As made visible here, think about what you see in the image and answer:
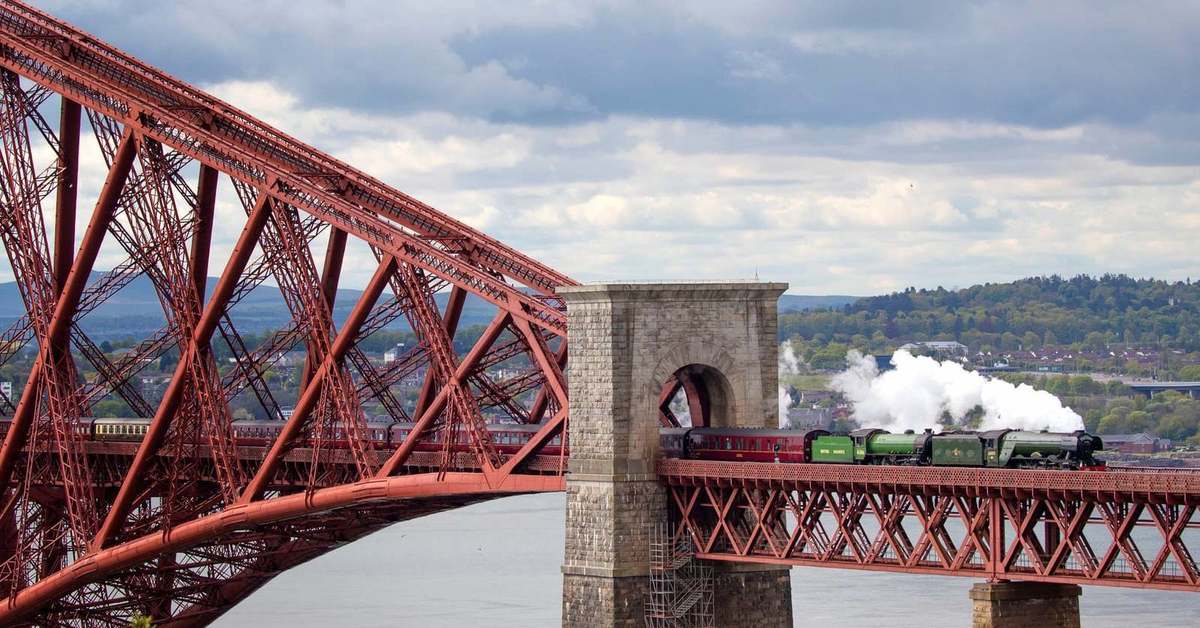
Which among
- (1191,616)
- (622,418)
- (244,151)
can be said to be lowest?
(1191,616)

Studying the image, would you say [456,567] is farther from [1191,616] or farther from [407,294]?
[407,294]

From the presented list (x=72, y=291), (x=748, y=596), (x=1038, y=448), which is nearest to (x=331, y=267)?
(x=72, y=291)

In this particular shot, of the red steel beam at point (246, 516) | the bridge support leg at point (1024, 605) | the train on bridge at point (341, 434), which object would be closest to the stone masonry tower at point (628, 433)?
the red steel beam at point (246, 516)

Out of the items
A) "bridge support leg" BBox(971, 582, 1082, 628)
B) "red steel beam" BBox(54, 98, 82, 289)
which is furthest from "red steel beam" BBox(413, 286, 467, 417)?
"bridge support leg" BBox(971, 582, 1082, 628)

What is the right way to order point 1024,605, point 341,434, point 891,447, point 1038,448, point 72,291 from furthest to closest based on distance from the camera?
point 72,291 → point 341,434 → point 891,447 → point 1038,448 → point 1024,605

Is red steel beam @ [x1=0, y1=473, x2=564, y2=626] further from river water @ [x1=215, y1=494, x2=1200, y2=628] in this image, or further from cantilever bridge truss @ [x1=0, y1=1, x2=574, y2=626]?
river water @ [x1=215, y1=494, x2=1200, y2=628]

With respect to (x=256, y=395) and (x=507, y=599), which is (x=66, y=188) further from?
(x=507, y=599)

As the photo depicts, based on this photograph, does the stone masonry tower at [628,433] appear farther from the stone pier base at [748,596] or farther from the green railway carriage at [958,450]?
the green railway carriage at [958,450]

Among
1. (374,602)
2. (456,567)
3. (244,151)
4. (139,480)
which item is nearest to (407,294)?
(244,151)
